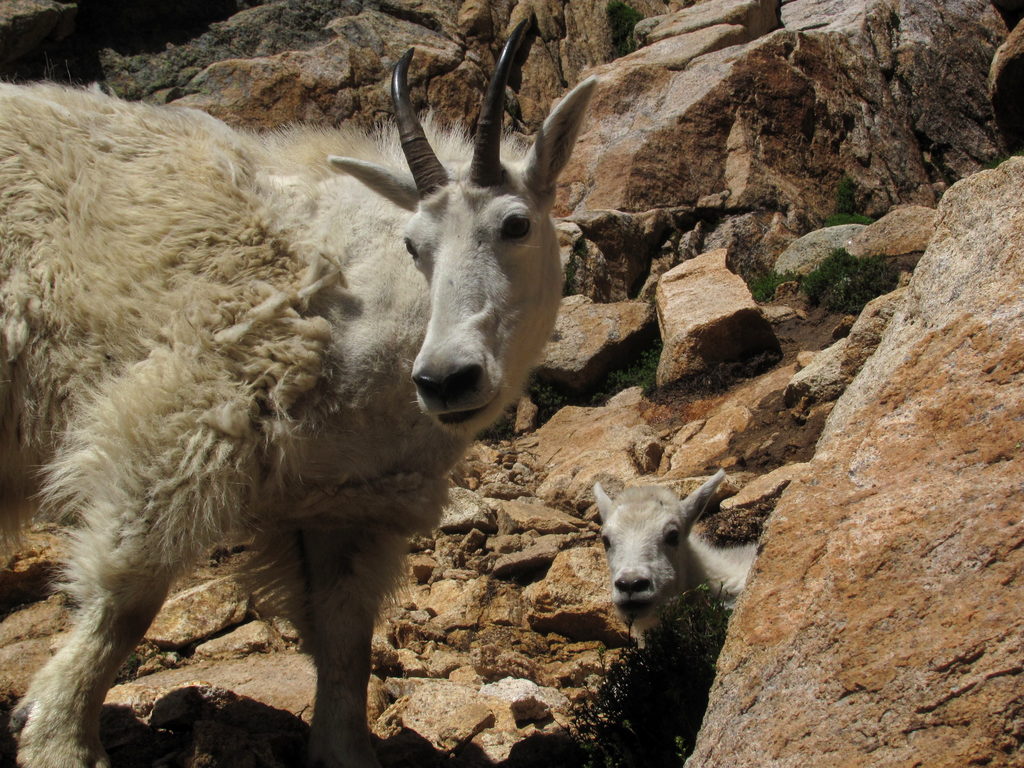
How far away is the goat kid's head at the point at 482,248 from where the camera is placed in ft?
12.0

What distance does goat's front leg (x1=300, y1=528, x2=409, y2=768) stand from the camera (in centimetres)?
419

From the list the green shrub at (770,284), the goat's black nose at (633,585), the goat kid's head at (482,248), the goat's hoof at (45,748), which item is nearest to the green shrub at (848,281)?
the green shrub at (770,284)

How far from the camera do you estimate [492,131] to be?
408 cm

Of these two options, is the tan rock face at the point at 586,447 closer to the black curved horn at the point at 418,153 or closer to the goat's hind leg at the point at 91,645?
the black curved horn at the point at 418,153

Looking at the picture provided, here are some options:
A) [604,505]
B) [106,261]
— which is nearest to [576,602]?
[604,505]

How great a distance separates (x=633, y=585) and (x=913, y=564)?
3.10 metres

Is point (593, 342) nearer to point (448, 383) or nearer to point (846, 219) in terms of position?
point (846, 219)

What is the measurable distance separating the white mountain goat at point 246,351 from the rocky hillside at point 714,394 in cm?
61

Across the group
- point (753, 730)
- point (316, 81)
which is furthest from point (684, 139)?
point (753, 730)

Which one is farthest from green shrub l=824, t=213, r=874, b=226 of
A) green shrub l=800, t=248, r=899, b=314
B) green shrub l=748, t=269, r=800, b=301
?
green shrub l=800, t=248, r=899, b=314

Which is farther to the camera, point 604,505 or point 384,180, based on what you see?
point 604,505

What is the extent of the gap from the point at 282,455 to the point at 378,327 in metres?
0.68

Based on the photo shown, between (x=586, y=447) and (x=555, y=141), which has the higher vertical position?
(x=555, y=141)

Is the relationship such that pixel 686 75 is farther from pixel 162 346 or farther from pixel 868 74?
pixel 162 346
